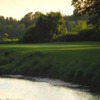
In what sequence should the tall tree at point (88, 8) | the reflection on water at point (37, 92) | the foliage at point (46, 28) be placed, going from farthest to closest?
the foliage at point (46, 28) → the tall tree at point (88, 8) → the reflection on water at point (37, 92)

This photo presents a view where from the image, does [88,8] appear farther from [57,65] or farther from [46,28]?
[46,28]

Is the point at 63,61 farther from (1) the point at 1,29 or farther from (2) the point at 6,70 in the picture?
(1) the point at 1,29

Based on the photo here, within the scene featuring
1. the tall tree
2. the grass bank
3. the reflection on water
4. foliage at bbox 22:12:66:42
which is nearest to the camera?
the reflection on water

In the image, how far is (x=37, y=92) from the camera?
34906mm

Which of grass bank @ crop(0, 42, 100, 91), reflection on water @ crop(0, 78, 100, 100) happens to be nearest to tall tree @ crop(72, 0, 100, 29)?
grass bank @ crop(0, 42, 100, 91)

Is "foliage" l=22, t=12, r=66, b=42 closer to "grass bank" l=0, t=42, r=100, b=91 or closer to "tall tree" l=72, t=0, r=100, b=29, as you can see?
"grass bank" l=0, t=42, r=100, b=91

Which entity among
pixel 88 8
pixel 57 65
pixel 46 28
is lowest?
pixel 57 65

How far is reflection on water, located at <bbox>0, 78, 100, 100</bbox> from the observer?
31561 millimetres

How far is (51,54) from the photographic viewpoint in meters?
52.7

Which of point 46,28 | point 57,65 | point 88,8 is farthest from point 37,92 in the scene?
point 46,28

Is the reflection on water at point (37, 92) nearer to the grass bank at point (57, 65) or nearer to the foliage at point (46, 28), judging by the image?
the grass bank at point (57, 65)

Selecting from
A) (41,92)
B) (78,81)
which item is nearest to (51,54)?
Answer: (78,81)

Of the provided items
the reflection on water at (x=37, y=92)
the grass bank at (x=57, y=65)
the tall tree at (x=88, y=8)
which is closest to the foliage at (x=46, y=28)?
the grass bank at (x=57, y=65)

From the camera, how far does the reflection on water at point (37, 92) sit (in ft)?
104
